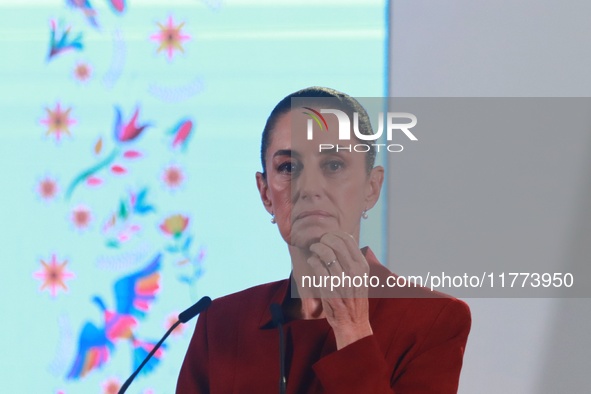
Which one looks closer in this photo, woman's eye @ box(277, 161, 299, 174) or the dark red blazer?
the dark red blazer

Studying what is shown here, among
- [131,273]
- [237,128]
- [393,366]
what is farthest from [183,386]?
[237,128]

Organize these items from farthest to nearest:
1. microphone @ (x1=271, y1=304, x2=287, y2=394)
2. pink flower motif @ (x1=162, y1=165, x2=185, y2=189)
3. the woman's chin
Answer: pink flower motif @ (x1=162, y1=165, x2=185, y2=189) → the woman's chin → microphone @ (x1=271, y1=304, x2=287, y2=394)

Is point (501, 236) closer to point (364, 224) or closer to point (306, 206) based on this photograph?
point (364, 224)

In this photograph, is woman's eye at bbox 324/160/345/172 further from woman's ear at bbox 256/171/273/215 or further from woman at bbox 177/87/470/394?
woman's ear at bbox 256/171/273/215

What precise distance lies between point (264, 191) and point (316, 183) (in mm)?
185

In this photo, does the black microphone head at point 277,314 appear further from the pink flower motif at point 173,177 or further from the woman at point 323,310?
the pink flower motif at point 173,177

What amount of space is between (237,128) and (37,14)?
0.56 m

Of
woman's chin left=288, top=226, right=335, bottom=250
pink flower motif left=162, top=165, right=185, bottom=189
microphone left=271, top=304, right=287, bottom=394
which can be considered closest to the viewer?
microphone left=271, top=304, right=287, bottom=394

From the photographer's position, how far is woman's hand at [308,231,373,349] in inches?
68.7

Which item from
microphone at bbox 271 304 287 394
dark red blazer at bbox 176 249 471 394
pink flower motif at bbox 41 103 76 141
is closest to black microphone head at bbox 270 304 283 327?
microphone at bbox 271 304 287 394

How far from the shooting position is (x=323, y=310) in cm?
183

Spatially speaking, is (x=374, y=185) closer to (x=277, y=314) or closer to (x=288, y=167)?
(x=288, y=167)

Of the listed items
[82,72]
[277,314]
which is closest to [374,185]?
[277,314]
